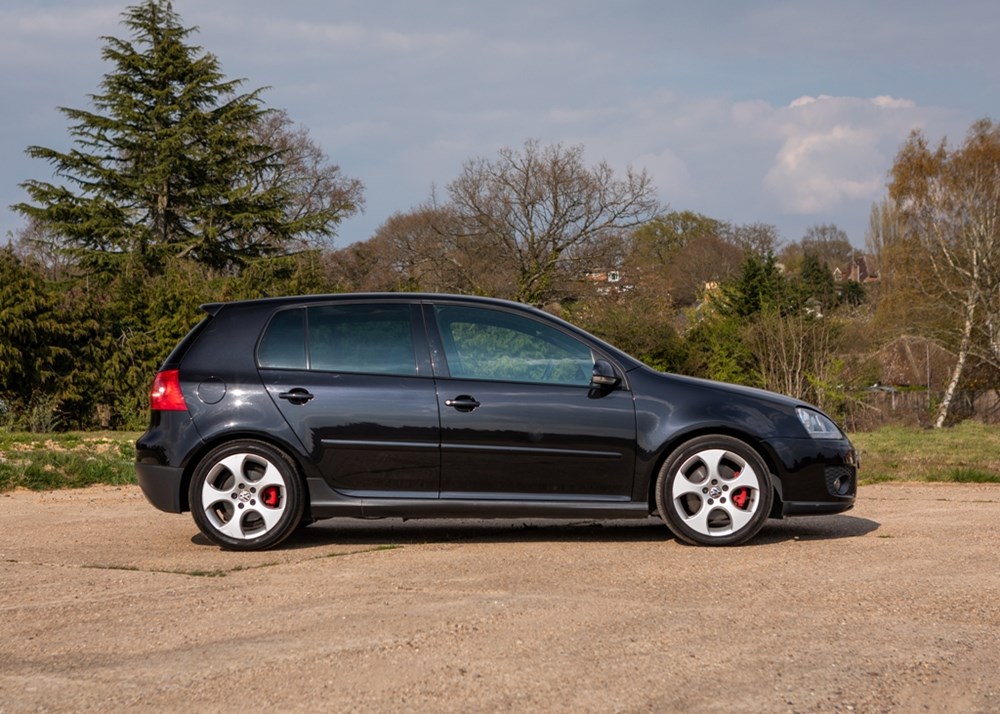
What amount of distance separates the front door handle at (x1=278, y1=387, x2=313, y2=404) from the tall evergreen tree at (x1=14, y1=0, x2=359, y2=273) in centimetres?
3515

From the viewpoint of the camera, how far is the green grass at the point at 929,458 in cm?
1189

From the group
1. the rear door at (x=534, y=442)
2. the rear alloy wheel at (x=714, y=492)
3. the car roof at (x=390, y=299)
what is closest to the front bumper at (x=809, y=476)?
the rear alloy wheel at (x=714, y=492)

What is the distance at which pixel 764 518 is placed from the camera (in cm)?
704

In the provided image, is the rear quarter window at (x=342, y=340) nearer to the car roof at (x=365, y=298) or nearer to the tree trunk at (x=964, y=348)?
the car roof at (x=365, y=298)

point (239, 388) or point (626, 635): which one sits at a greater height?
point (239, 388)

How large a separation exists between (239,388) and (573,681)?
381 cm

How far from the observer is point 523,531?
25.9 feet

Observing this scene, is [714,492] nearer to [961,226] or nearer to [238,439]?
[238,439]

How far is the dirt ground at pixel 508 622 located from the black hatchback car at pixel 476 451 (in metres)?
0.25

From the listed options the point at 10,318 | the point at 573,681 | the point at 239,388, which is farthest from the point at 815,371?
the point at 573,681

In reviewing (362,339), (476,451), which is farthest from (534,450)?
(362,339)

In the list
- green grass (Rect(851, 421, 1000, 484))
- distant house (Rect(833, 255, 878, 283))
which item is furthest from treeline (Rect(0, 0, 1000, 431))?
distant house (Rect(833, 255, 878, 283))

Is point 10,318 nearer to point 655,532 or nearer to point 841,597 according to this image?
point 655,532

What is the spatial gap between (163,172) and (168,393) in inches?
1433
